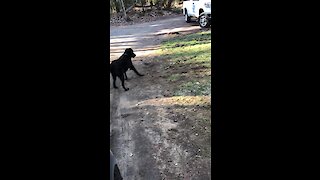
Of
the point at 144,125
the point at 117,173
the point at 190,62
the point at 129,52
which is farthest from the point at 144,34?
the point at 117,173

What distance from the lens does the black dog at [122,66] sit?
1.23m

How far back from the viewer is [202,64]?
1233 millimetres

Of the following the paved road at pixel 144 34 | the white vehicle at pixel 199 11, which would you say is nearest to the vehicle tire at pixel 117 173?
the paved road at pixel 144 34

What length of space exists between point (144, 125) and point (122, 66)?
0.25 m

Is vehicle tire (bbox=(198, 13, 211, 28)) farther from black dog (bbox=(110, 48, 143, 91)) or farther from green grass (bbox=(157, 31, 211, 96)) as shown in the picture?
black dog (bbox=(110, 48, 143, 91))

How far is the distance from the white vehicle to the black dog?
29 centimetres

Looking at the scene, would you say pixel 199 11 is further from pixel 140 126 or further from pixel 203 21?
pixel 140 126

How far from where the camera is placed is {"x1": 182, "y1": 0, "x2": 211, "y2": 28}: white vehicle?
1.20 meters

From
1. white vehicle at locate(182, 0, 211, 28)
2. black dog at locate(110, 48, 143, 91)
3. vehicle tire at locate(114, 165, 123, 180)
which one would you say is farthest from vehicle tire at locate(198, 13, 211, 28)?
vehicle tire at locate(114, 165, 123, 180)

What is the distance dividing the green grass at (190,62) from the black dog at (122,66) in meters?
0.13

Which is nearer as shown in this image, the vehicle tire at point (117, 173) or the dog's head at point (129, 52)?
the vehicle tire at point (117, 173)

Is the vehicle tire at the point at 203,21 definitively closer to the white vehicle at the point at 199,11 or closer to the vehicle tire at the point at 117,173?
the white vehicle at the point at 199,11

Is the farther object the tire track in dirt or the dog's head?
the dog's head
